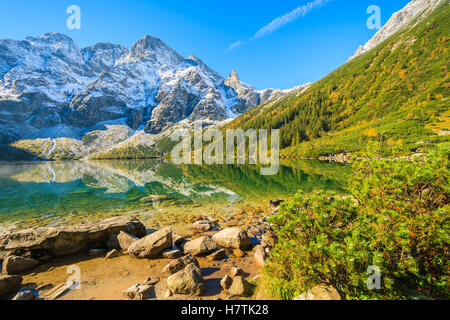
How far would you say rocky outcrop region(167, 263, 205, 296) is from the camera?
23.7 ft

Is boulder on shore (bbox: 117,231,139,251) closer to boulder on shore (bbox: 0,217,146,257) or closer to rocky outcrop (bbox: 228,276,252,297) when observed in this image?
boulder on shore (bbox: 0,217,146,257)

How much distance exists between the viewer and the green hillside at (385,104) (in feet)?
231

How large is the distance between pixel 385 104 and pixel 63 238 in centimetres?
14624

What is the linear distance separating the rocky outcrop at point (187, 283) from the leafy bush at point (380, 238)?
9.86ft

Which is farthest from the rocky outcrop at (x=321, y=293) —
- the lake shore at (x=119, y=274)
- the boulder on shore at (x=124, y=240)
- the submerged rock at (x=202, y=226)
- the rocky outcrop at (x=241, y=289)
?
the submerged rock at (x=202, y=226)

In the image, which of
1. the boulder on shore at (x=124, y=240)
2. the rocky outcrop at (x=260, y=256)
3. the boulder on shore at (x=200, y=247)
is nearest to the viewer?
the rocky outcrop at (x=260, y=256)

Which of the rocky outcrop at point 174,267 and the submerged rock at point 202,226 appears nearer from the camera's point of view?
the rocky outcrop at point 174,267

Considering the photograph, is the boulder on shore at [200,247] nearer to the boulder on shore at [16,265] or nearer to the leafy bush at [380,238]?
the leafy bush at [380,238]

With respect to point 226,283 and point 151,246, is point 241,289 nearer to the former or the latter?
point 226,283

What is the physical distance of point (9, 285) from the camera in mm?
7469
